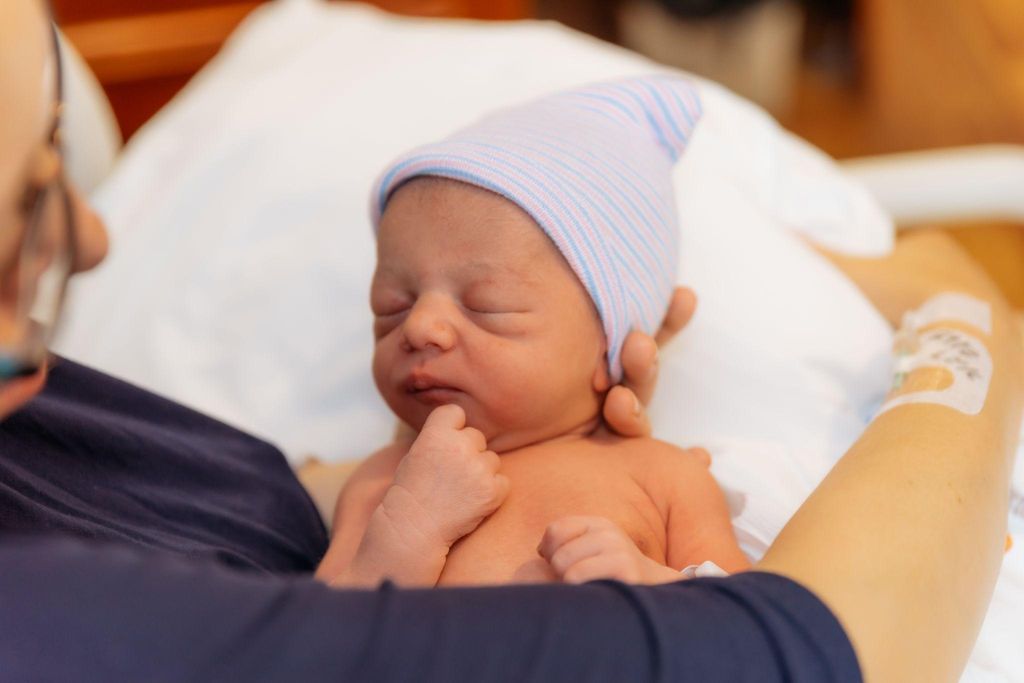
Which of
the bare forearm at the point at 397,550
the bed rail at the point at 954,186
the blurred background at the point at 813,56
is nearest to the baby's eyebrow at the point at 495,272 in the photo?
the bare forearm at the point at 397,550

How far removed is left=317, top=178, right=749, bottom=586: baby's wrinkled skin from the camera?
86 cm

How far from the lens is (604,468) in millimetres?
971

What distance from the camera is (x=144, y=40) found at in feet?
7.01

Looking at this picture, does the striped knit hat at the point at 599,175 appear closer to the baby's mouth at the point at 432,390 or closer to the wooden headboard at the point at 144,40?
the baby's mouth at the point at 432,390

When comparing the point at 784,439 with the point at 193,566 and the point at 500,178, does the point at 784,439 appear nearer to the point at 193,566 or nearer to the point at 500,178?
the point at 500,178

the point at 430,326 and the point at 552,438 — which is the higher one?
Answer: the point at 430,326

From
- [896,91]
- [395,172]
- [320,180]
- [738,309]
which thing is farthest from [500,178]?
[896,91]

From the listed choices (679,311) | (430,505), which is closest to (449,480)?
(430,505)

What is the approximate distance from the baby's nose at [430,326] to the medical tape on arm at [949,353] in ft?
1.23

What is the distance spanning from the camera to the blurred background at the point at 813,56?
207 cm

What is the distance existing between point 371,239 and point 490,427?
43 centimetres

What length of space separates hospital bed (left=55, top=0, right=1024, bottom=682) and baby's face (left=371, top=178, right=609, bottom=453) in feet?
0.67

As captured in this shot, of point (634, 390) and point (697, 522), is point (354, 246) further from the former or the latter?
point (697, 522)

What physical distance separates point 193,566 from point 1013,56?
1871 millimetres
